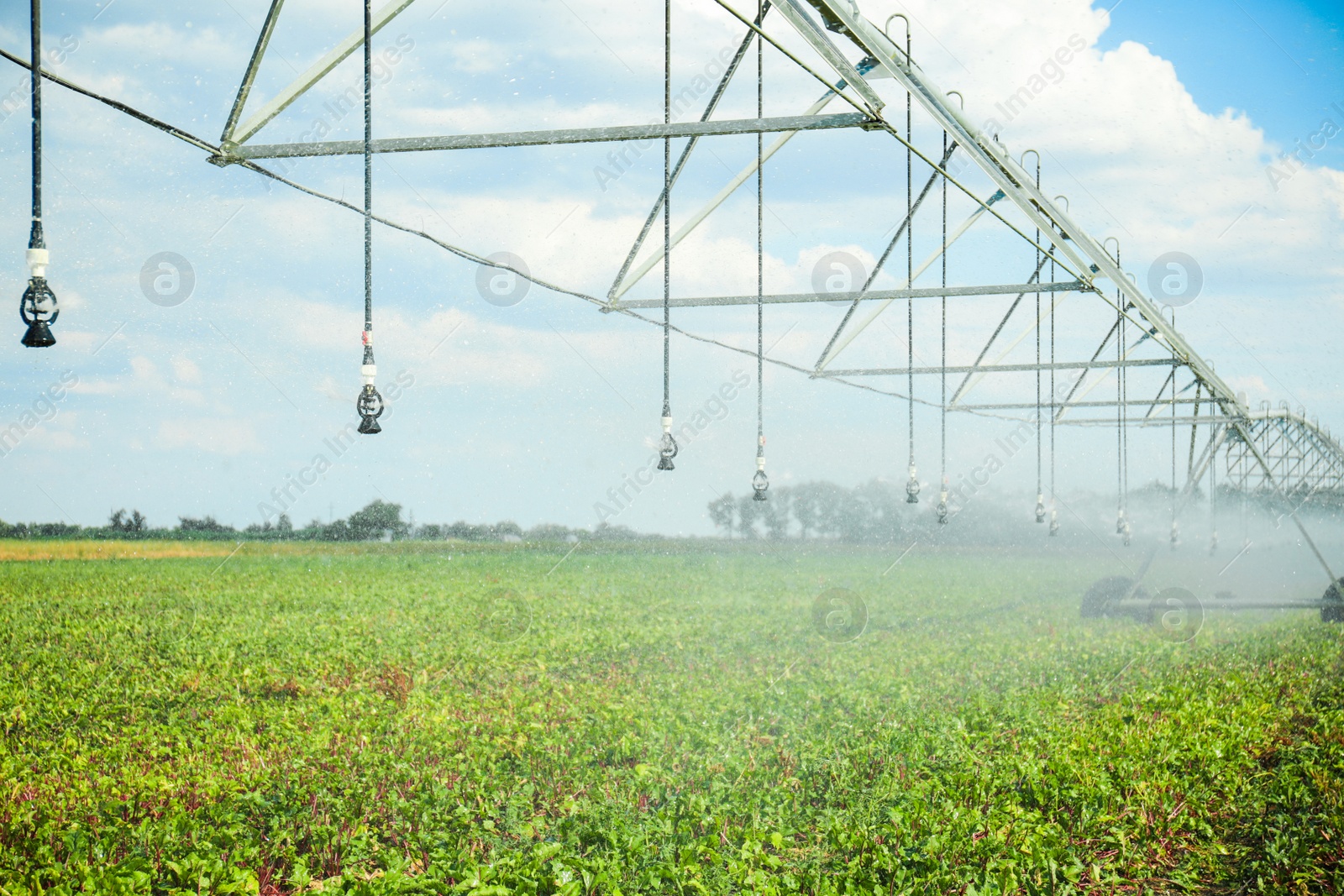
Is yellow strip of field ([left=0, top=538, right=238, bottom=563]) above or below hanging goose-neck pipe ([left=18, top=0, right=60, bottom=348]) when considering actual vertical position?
below

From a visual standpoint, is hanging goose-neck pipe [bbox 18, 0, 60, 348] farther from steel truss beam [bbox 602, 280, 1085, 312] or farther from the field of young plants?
steel truss beam [bbox 602, 280, 1085, 312]

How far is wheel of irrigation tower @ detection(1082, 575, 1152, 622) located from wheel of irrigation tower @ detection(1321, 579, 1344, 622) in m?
3.58

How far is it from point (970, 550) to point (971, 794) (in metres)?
42.3

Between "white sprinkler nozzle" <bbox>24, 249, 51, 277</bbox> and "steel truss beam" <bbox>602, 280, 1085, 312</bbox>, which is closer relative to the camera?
"white sprinkler nozzle" <bbox>24, 249, 51, 277</bbox>

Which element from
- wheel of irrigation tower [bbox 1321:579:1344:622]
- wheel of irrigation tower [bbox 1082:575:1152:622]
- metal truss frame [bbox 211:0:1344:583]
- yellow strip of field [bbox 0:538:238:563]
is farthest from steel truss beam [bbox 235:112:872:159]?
yellow strip of field [bbox 0:538:238:563]

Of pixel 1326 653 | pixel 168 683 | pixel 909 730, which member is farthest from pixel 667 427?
pixel 1326 653

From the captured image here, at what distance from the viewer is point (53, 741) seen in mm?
8516

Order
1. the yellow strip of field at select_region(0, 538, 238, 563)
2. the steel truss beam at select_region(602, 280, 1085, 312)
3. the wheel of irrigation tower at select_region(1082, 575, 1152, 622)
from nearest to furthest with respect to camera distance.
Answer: the steel truss beam at select_region(602, 280, 1085, 312) → the wheel of irrigation tower at select_region(1082, 575, 1152, 622) → the yellow strip of field at select_region(0, 538, 238, 563)

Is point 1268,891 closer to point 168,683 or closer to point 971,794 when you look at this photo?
point 971,794

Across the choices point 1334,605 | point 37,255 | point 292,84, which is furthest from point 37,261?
point 1334,605

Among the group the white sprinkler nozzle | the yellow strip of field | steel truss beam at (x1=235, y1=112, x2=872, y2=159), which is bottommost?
the yellow strip of field

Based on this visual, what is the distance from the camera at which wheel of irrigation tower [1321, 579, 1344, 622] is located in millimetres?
20688

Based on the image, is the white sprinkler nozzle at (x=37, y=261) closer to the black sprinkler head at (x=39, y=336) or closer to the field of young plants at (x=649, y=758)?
the black sprinkler head at (x=39, y=336)

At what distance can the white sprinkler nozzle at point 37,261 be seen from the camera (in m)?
4.91
